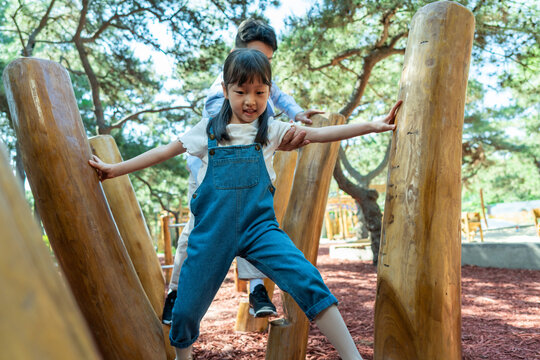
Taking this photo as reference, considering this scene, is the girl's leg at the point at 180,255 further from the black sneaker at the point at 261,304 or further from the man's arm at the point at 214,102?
the man's arm at the point at 214,102

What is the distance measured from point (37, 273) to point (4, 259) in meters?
0.04

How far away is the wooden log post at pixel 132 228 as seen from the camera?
9.12 ft

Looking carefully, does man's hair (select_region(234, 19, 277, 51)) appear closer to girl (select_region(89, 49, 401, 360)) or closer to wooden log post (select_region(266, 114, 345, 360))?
wooden log post (select_region(266, 114, 345, 360))

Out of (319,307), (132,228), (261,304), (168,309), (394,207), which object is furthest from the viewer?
(132,228)

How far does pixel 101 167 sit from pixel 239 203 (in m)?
0.70

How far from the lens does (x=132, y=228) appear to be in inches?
112

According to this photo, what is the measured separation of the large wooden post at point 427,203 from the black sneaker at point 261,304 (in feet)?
1.93

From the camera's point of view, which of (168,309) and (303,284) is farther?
(168,309)

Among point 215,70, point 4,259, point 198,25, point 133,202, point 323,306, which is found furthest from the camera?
point 215,70

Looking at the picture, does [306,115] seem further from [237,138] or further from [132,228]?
[132,228]

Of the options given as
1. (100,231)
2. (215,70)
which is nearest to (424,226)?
(100,231)

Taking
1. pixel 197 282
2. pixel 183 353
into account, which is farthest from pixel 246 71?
pixel 183 353

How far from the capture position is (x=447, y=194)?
5.75 feet

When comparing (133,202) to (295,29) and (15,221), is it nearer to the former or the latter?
(15,221)
